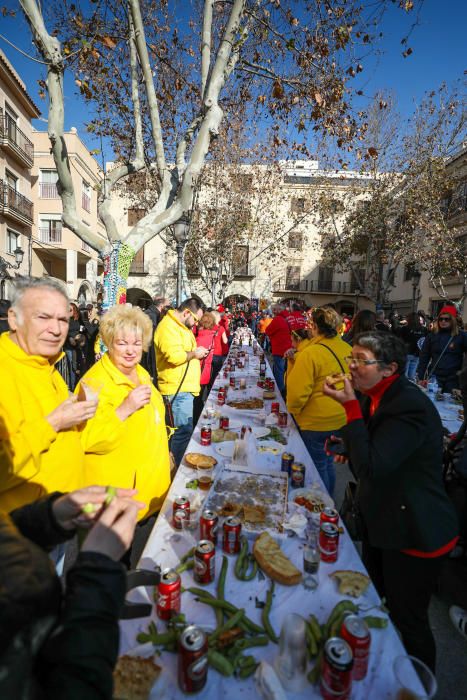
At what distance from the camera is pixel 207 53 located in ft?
17.7

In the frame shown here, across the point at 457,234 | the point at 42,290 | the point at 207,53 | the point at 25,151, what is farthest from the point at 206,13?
the point at 25,151

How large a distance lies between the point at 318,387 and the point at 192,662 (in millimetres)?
2529

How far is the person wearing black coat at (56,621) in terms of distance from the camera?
58 cm

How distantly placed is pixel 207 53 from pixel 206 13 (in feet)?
1.51

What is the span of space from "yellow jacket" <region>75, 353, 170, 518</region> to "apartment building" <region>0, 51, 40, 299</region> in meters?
16.3

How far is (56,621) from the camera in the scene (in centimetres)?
69

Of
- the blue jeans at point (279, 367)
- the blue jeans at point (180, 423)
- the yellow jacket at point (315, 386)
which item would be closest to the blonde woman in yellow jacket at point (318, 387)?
the yellow jacket at point (315, 386)

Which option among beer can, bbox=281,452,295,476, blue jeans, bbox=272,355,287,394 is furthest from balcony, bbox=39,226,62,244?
beer can, bbox=281,452,295,476

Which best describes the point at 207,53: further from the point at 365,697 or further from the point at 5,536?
the point at 365,697

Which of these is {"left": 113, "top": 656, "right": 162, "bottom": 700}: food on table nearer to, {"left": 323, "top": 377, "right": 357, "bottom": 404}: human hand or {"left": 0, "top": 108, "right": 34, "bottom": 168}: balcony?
{"left": 323, "top": 377, "right": 357, "bottom": 404}: human hand

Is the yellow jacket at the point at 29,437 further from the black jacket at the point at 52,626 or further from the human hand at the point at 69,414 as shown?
the black jacket at the point at 52,626

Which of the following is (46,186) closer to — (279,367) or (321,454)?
(279,367)

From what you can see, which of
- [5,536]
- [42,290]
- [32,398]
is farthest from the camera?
[42,290]

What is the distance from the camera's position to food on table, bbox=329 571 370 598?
1.52m
